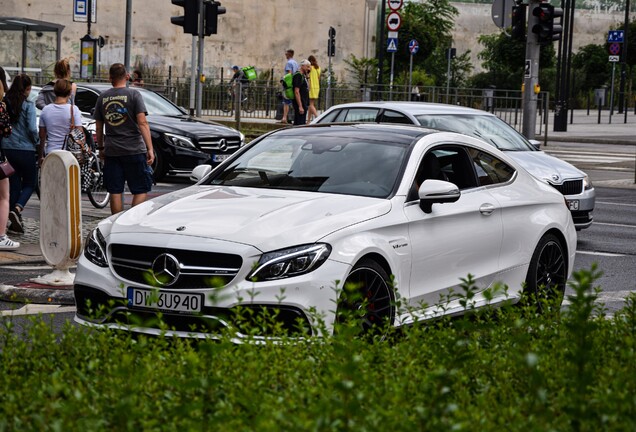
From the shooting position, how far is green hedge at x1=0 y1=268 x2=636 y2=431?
4094 mm

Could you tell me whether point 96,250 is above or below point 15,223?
above

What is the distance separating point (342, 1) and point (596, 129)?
2774 centimetres

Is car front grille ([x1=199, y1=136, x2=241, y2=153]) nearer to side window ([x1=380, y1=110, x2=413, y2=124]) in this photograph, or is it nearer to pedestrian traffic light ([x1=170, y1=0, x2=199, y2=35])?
pedestrian traffic light ([x1=170, y1=0, x2=199, y2=35])

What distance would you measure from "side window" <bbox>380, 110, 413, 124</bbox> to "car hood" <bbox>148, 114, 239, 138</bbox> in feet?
19.9

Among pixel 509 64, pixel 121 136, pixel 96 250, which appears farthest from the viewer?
pixel 509 64

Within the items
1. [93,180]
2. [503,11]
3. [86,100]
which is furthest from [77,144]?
[503,11]

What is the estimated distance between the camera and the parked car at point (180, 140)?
20312 mm

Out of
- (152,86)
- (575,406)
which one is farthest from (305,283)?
(152,86)

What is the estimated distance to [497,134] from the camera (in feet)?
50.7

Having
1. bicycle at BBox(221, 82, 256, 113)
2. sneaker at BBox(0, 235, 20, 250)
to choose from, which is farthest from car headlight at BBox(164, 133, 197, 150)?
bicycle at BBox(221, 82, 256, 113)

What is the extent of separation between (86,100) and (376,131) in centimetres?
1315

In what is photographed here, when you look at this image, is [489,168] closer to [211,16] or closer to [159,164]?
[159,164]

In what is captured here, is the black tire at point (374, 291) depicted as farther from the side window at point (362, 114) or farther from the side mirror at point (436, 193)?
the side window at point (362, 114)

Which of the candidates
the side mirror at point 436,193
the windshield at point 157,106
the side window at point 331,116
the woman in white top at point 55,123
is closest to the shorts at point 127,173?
the woman in white top at point 55,123
